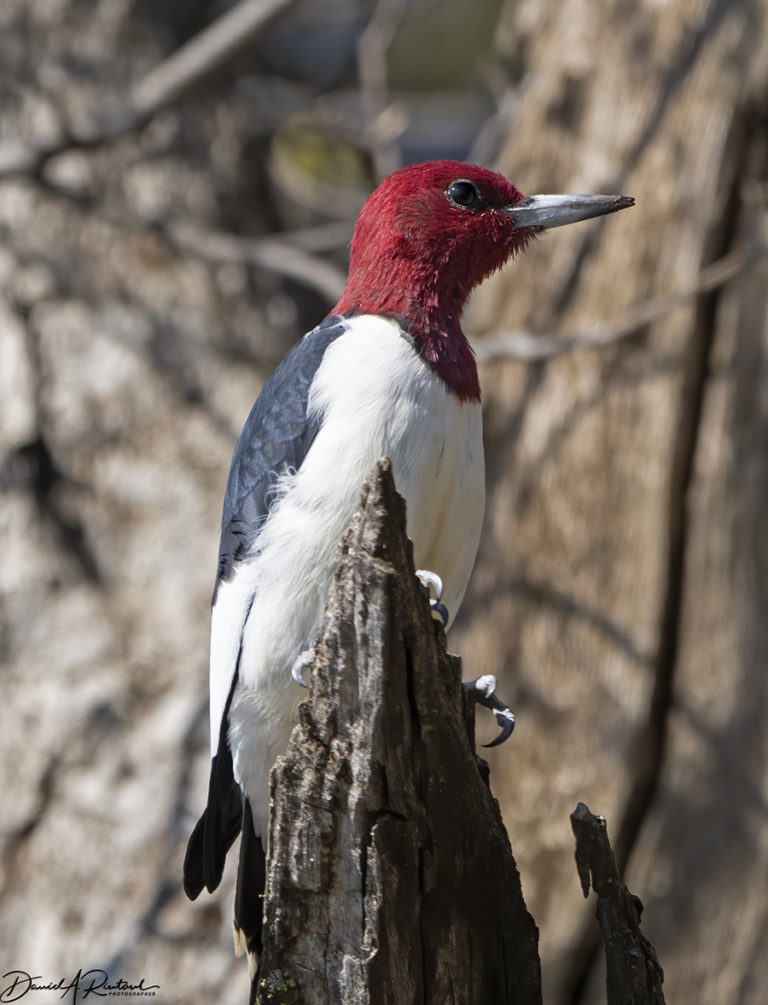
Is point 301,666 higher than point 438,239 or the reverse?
the reverse

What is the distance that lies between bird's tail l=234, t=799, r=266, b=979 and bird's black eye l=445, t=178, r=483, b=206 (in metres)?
1.68

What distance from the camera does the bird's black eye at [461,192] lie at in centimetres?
329

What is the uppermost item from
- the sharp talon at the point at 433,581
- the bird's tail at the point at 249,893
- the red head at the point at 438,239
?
the red head at the point at 438,239

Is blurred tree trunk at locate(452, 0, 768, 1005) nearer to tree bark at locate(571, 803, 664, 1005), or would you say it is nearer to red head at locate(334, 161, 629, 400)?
red head at locate(334, 161, 629, 400)

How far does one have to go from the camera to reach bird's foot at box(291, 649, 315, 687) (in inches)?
106

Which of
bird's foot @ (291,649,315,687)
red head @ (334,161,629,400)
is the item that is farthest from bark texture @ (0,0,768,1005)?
bird's foot @ (291,649,315,687)

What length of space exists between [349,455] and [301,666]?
1.61 ft

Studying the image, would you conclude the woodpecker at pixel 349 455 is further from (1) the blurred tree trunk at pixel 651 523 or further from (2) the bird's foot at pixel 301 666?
(1) the blurred tree trunk at pixel 651 523

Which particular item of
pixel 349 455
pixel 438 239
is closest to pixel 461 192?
pixel 438 239

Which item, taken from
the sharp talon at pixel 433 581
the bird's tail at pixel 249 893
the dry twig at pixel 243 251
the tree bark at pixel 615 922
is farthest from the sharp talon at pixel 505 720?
the dry twig at pixel 243 251

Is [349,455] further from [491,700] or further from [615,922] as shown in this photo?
[615,922]

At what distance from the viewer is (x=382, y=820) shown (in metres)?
2.23

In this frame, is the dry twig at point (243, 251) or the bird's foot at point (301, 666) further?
the dry twig at point (243, 251)

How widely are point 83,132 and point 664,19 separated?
2.38 meters
